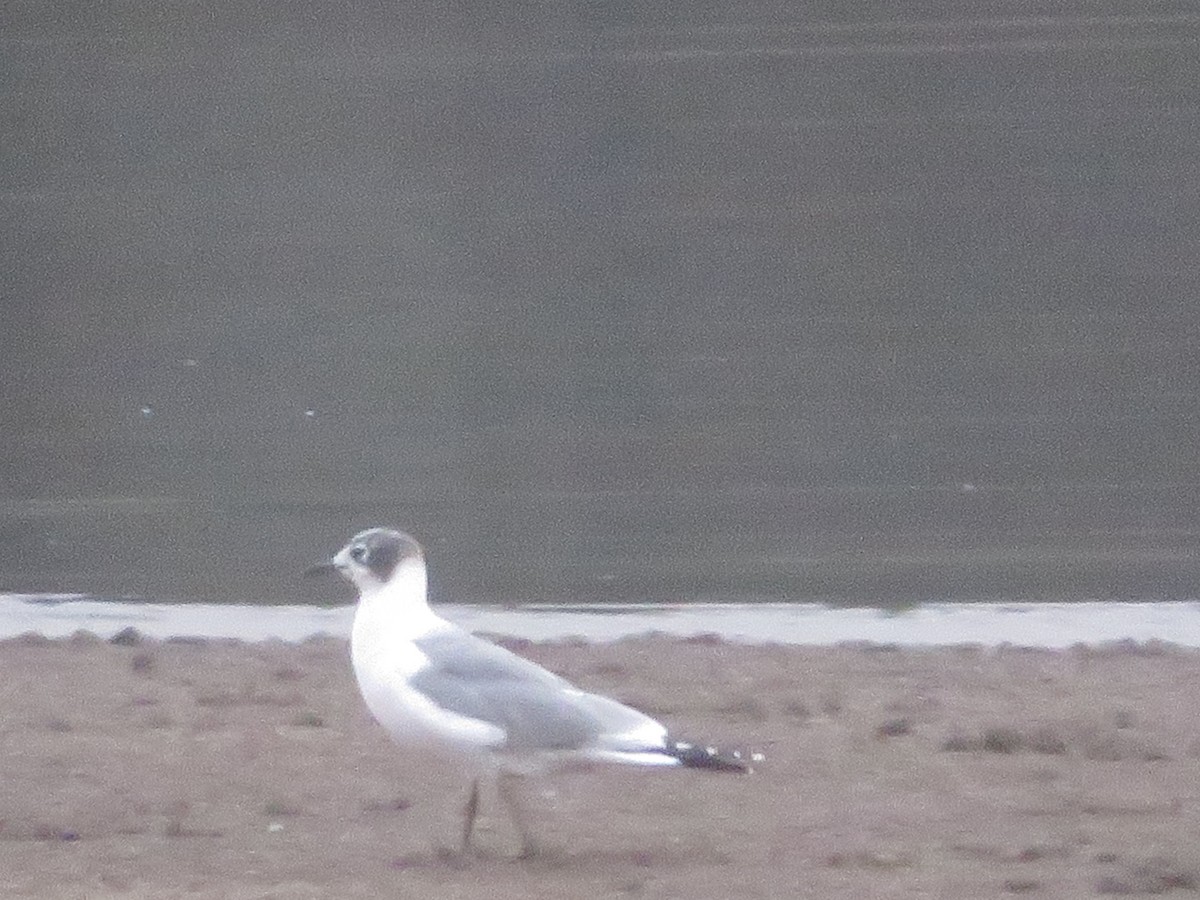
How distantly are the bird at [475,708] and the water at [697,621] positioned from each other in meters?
2.63

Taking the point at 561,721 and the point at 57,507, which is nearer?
the point at 561,721

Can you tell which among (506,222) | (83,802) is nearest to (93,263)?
(506,222)

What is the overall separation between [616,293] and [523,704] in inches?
125

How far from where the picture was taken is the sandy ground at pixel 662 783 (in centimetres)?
519

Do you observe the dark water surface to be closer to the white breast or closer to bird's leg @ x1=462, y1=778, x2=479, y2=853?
the white breast

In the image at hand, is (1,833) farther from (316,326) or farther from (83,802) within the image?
(316,326)

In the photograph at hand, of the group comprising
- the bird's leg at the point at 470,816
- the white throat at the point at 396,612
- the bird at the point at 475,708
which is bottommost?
the bird's leg at the point at 470,816

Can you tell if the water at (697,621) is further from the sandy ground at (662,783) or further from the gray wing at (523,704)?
the gray wing at (523,704)

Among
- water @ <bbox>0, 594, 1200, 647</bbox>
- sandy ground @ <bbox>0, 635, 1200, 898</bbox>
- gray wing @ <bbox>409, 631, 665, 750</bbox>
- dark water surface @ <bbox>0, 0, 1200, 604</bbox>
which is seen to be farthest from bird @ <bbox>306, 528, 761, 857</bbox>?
dark water surface @ <bbox>0, 0, 1200, 604</bbox>

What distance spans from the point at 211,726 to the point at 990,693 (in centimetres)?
215

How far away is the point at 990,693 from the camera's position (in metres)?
7.21

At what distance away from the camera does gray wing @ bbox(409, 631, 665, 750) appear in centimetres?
525

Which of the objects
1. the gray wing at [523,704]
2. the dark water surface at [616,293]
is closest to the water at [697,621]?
the dark water surface at [616,293]

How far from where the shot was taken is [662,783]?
621 centimetres
